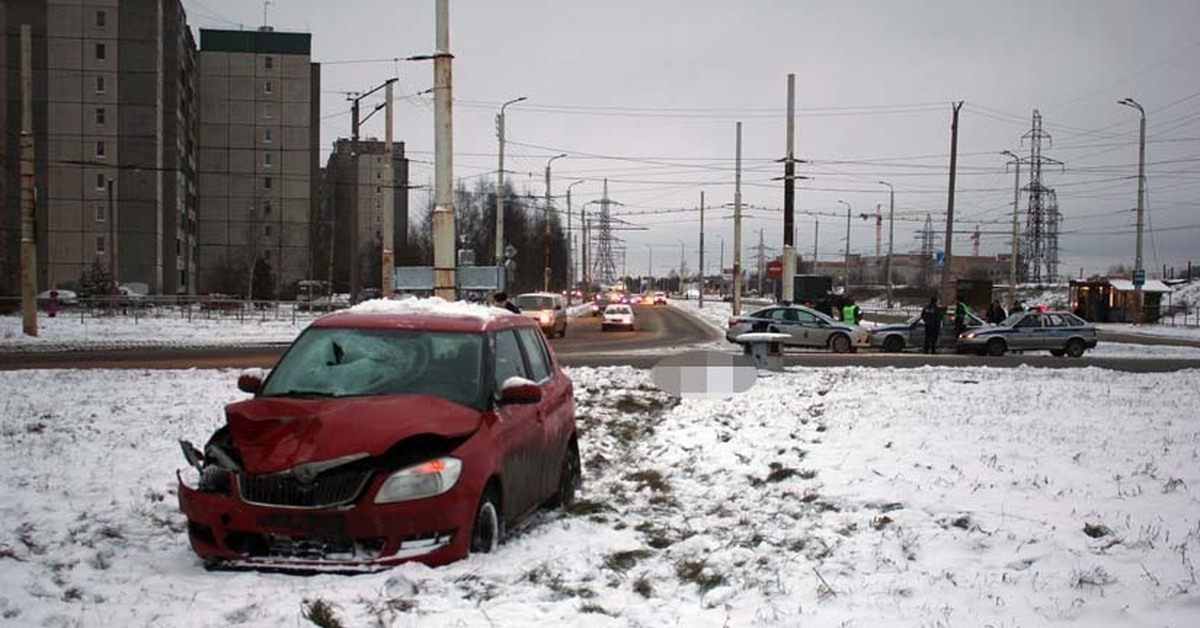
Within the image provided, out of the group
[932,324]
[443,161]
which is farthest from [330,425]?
[932,324]

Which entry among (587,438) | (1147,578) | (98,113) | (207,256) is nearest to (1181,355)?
(587,438)

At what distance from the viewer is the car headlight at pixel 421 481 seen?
5074 mm

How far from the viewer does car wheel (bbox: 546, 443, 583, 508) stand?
294 inches

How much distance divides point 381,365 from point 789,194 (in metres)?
25.0

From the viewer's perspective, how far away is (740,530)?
6.77 m

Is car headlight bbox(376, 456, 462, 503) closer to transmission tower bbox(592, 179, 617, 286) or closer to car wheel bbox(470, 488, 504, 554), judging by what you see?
car wheel bbox(470, 488, 504, 554)

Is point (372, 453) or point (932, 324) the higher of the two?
point (372, 453)

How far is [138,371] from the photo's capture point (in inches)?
667

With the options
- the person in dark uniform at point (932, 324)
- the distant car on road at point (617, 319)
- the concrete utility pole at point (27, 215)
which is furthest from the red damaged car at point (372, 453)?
the distant car on road at point (617, 319)

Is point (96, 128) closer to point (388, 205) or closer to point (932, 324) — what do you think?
point (388, 205)

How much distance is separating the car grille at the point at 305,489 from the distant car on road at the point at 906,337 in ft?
88.4

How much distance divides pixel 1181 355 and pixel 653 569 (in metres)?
30.4

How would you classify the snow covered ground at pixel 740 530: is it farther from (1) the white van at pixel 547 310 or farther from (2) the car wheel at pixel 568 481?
(1) the white van at pixel 547 310

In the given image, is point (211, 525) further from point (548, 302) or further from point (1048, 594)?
point (548, 302)
